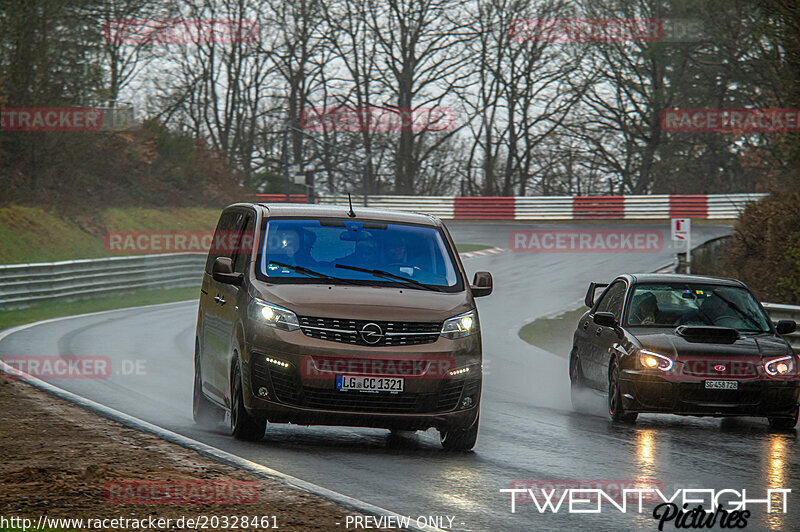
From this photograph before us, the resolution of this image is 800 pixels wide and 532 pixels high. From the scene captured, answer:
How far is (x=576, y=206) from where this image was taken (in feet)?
199

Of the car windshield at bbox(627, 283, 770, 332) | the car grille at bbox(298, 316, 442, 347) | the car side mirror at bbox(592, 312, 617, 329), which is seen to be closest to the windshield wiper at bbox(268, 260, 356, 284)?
the car grille at bbox(298, 316, 442, 347)

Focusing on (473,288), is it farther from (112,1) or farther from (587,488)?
(112,1)

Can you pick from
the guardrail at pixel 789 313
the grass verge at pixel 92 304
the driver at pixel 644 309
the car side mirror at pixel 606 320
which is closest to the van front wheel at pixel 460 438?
the car side mirror at pixel 606 320

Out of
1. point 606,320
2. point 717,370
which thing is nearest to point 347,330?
point 717,370

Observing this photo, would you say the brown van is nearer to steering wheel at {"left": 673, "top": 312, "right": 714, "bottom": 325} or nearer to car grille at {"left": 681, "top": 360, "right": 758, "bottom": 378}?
car grille at {"left": 681, "top": 360, "right": 758, "bottom": 378}

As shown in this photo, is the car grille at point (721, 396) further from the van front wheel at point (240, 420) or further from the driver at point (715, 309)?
the van front wheel at point (240, 420)

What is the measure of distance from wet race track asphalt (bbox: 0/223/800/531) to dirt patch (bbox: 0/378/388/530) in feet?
1.70

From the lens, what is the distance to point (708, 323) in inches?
486

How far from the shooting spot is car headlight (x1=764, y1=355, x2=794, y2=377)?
1145 centimetres

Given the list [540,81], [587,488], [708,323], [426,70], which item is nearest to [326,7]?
[426,70]

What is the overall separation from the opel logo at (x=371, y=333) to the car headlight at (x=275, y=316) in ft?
1.65

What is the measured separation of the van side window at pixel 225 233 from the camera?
1101cm

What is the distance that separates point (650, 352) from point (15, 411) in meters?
6.05

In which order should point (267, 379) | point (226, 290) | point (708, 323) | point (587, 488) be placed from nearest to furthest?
point (587, 488)
point (267, 379)
point (226, 290)
point (708, 323)
